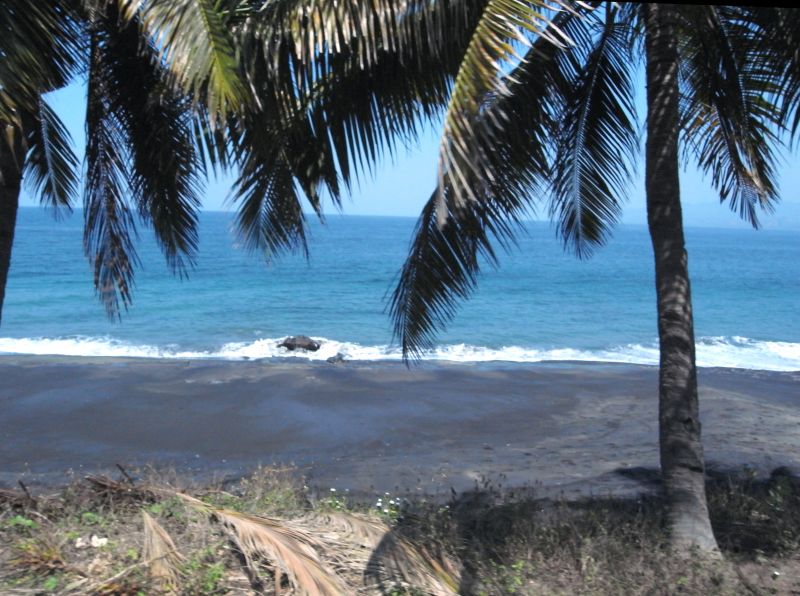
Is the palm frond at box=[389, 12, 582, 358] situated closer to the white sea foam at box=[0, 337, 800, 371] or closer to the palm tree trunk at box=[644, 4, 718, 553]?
the palm tree trunk at box=[644, 4, 718, 553]

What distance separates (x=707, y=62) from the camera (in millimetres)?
7168

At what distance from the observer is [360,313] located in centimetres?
3180

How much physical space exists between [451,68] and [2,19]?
278 cm

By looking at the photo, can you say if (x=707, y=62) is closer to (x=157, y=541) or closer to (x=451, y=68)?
(x=451, y=68)

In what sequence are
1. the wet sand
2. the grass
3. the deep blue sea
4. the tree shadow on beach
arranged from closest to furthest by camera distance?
the grass → the tree shadow on beach → the wet sand → the deep blue sea

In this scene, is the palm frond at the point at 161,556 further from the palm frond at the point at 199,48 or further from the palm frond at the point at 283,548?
the palm frond at the point at 199,48

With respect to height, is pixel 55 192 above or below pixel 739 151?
below

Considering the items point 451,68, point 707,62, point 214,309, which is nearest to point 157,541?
point 451,68

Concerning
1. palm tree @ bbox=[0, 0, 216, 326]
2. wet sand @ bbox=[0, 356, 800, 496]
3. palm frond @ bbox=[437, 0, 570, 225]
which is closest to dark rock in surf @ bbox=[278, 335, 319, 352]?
wet sand @ bbox=[0, 356, 800, 496]

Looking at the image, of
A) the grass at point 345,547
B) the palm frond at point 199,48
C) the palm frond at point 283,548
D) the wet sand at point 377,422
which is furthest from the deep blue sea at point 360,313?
the palm frond at point 283,548

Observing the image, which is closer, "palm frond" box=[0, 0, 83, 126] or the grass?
"palm frond" box=[0, 0, 83, 126]

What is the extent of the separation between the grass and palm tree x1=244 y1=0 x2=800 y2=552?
1.89 ft

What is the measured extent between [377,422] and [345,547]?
7842mm

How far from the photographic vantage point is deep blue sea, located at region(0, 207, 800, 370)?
924 inches
